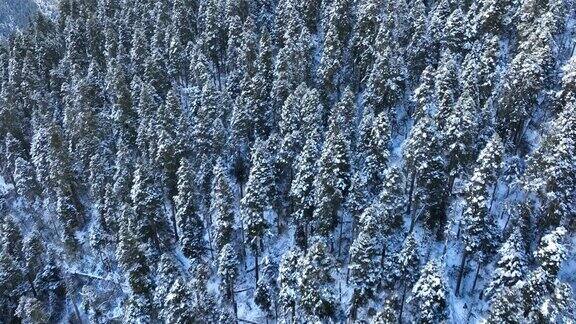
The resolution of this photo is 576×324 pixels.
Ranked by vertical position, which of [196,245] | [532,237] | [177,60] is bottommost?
[196,245]

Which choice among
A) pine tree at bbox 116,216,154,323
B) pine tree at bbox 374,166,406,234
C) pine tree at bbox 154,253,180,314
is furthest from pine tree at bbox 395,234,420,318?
pine tree at bbox 116,216,154,323

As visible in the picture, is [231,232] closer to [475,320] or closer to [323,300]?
[323,300]

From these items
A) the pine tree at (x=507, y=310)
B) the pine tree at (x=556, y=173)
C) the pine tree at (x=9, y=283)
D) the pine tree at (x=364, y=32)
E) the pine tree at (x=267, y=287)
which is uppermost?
the pine tree at (x=364, y=32)

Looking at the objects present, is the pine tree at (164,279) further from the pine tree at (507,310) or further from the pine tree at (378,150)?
the pine tree at (507,310)

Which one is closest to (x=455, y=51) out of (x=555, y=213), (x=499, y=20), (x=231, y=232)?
(x=499, y=20)

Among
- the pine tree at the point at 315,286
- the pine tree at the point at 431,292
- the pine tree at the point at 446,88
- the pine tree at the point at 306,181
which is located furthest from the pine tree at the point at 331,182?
the pine tree at the point at 431,292

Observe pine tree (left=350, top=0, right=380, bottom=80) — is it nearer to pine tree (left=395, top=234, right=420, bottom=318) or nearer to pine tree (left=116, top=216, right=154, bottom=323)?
pine tree (left=395, top=234, right=420, bottom=318)
